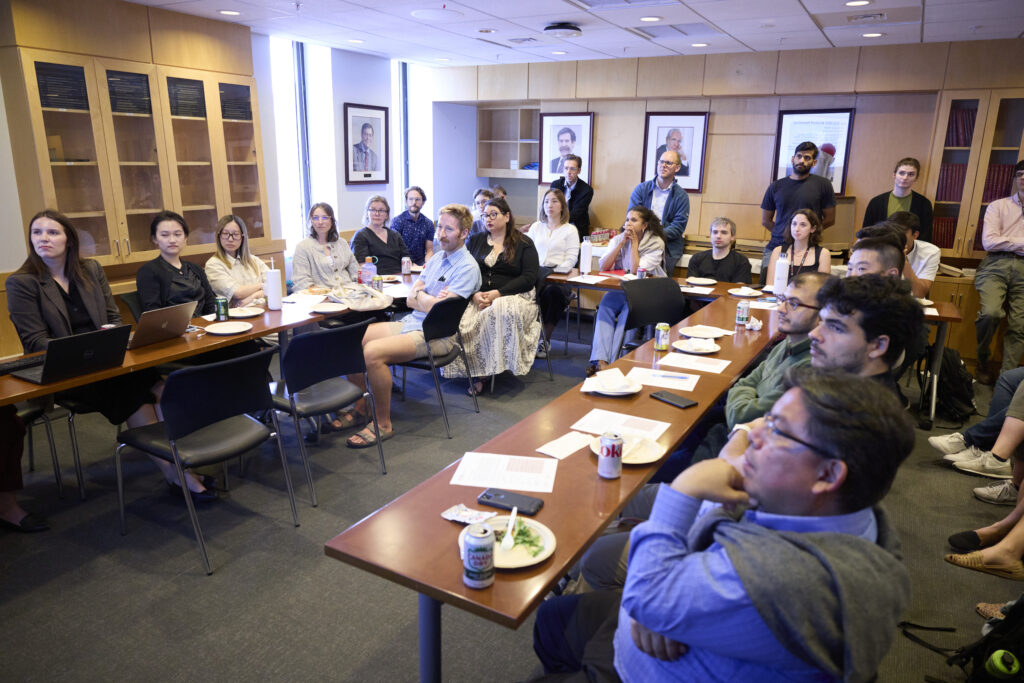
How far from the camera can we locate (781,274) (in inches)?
170

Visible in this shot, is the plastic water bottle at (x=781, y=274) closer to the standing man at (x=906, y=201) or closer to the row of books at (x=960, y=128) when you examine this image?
the standing man at (x=906, y=201)

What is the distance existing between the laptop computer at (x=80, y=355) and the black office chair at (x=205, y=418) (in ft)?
1.00

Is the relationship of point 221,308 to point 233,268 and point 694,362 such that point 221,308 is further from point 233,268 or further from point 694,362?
point 694,362

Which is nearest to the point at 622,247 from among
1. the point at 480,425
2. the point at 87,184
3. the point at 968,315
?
the point at 480,425

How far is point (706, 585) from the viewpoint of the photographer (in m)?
1.02

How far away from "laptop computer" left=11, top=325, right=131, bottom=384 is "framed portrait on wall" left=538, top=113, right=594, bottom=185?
5375mm

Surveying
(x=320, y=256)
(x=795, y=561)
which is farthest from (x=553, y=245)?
(x=795, y=561)

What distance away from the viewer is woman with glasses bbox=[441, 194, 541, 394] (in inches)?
174

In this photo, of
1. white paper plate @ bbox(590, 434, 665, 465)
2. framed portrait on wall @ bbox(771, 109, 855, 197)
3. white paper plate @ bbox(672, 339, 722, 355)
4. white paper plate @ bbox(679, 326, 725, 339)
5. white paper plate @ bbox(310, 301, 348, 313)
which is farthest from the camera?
framed portrait on wall @ bbox(771, 109, 855, 197)

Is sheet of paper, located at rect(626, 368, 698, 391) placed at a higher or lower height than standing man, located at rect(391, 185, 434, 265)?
lower

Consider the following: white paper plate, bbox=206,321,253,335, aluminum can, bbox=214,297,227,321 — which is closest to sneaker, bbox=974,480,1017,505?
white paper plate, bbox=206,321,253,335

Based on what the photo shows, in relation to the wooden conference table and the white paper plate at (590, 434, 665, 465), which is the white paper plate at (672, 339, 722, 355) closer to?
the wooden conference table

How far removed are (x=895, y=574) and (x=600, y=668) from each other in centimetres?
70

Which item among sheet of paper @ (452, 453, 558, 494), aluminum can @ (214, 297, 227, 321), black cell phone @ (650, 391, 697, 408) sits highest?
aluminum can @ (214, 297, 227, 321)
